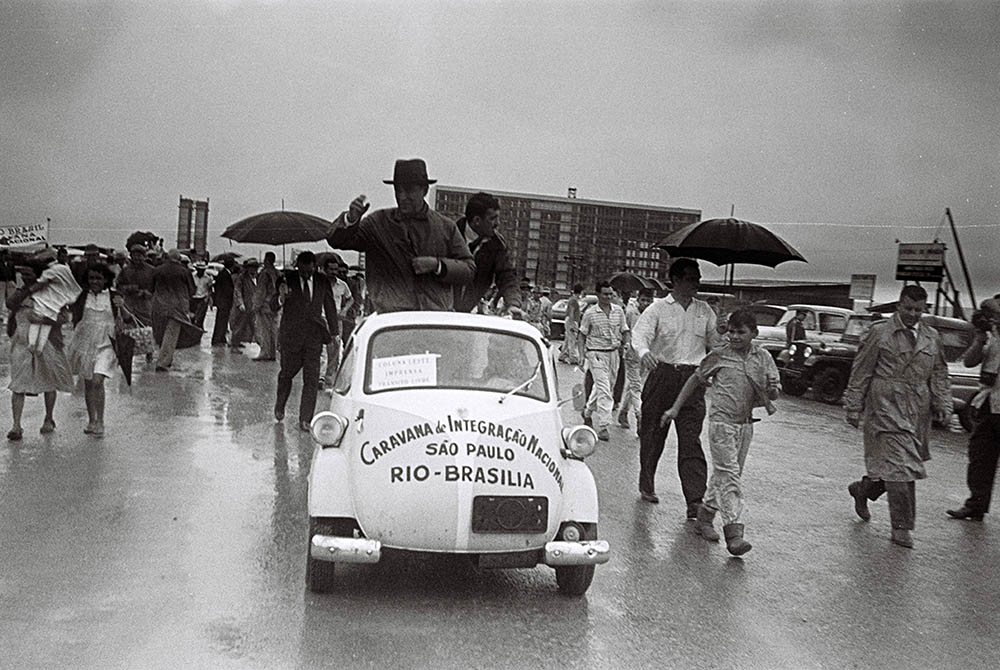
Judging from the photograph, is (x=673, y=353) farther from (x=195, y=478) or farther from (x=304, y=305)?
(x=304, y=305)

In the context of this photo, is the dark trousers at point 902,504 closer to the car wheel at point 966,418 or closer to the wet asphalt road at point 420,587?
the wet asphalt road at point 420,587

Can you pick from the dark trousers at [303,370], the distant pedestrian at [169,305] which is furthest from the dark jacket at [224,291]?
the dark trousers at [303,370]

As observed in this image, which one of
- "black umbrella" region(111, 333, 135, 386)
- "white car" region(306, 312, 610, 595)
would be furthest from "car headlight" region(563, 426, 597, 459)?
"black umbrella" region(111, 333, 135, 386)

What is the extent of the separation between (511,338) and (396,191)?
1921 millimetres

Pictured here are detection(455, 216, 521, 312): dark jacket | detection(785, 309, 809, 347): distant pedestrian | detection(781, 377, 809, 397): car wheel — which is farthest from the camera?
detection(785, 309, 809, 347): distant pedestrian

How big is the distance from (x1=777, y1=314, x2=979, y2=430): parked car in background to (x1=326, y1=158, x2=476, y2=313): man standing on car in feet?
39.6

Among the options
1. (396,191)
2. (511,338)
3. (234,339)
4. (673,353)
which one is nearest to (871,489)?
(673,353)

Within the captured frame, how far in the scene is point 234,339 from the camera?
857 inches

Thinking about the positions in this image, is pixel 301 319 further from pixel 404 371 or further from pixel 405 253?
pixel 404 371

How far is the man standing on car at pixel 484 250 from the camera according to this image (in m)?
8.51

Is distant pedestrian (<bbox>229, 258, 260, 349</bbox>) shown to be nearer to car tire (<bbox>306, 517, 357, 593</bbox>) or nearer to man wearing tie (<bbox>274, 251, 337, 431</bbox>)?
man wearing tie (<bbox>274, 251, 337, 431</bbox>)

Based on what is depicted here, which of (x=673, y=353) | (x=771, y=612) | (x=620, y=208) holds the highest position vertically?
(x=620, y=208)

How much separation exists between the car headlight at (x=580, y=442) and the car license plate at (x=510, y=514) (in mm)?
463

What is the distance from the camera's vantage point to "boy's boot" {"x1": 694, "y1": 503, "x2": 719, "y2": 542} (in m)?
7.60
